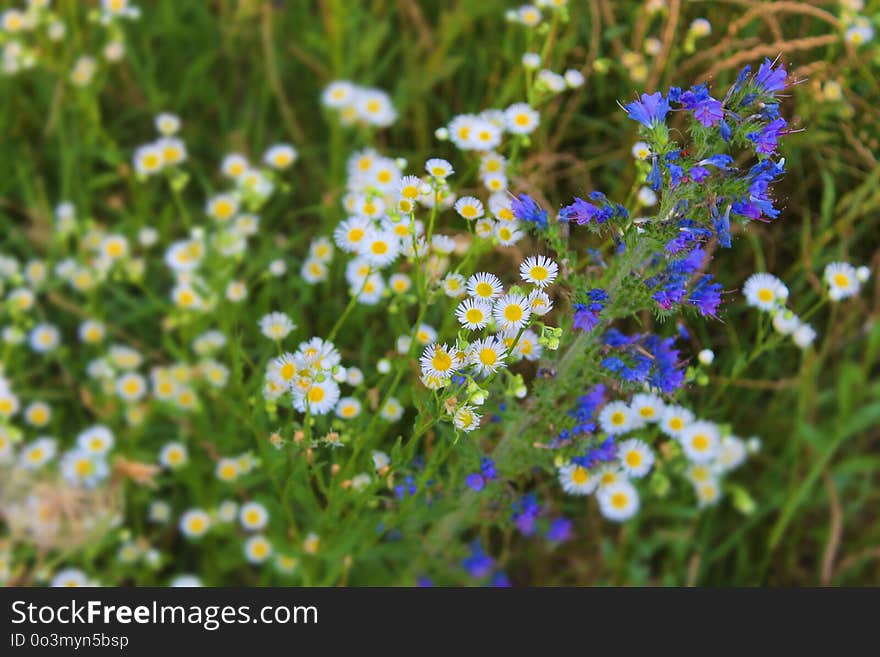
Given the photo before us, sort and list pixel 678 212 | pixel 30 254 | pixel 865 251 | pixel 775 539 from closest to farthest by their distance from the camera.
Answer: pixel 678 212 < pixel 775 539 < pixel 865 251 < pixel 30 254

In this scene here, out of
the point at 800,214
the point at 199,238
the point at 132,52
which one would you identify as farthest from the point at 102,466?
the point at 800,214

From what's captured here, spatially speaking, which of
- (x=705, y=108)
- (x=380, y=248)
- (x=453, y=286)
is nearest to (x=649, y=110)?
(x=705, y=108)

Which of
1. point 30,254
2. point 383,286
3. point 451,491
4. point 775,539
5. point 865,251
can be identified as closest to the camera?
point 451,491

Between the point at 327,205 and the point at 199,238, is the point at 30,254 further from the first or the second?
the point at 327,205

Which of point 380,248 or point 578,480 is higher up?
point 380,248

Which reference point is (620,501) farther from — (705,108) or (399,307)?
(705,108)
